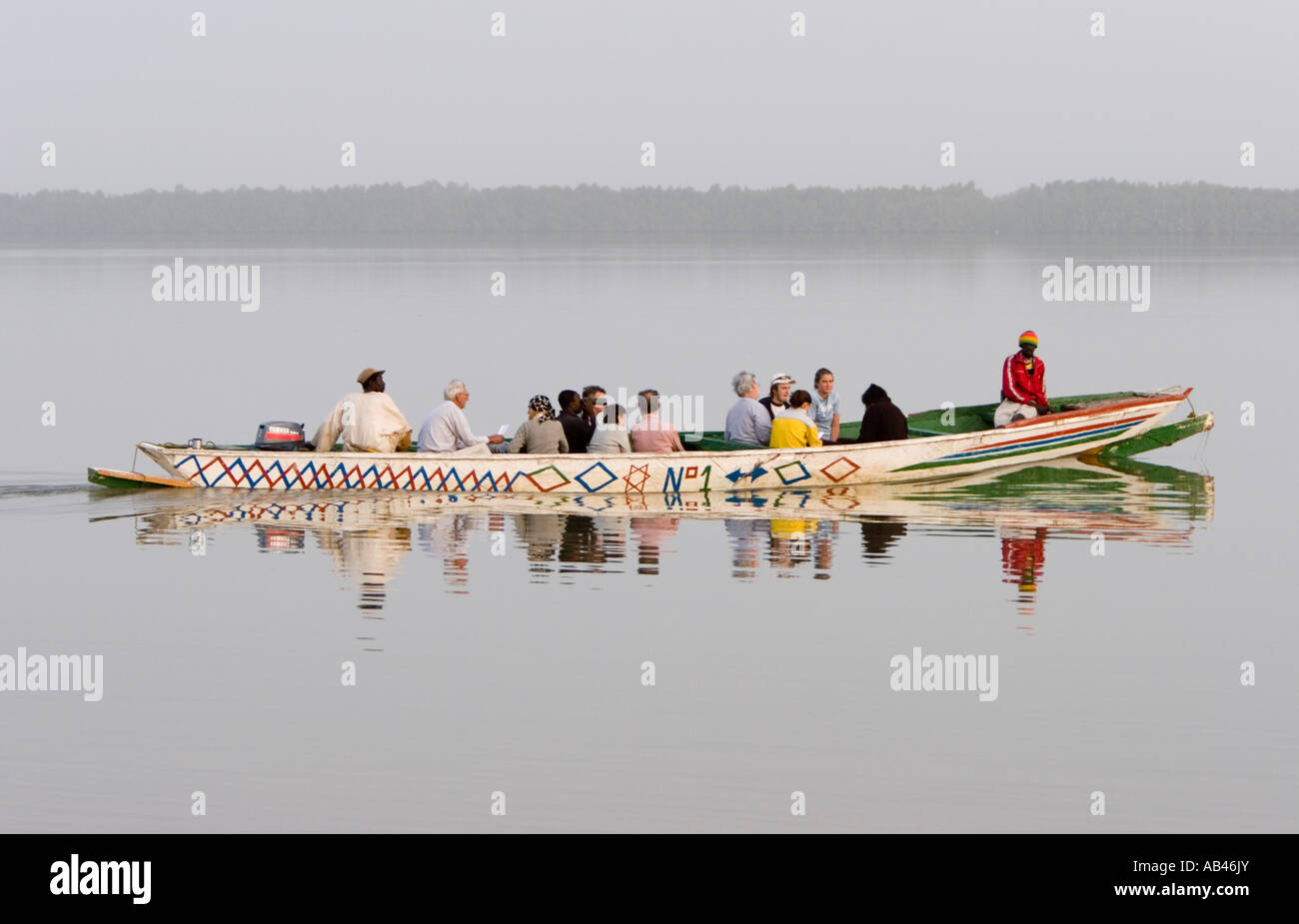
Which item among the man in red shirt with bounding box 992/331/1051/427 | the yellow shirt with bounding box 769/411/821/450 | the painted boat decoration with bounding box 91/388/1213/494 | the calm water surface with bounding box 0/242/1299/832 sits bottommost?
the calm water surface with bounding box 0/242/1299/832

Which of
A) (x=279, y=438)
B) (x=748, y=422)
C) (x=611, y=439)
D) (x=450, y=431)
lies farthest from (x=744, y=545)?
(x=279, y=438)

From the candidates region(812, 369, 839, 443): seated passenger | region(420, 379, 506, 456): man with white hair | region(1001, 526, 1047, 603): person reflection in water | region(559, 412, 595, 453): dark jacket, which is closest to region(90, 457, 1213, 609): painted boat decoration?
region(1001, 526, 1047, 603): person reflection in water

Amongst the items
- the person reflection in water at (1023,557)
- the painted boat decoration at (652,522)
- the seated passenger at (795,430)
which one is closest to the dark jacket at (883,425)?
the painted boat decoration at (652,522)

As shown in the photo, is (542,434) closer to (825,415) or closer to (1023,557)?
(825,415)

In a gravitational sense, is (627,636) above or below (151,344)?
below

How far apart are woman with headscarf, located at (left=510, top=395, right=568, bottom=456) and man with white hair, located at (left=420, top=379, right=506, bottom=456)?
1.56ft

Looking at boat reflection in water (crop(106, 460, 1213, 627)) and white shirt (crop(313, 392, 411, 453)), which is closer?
A: boat reflection in water (crop(106, 460, 1213, 627))

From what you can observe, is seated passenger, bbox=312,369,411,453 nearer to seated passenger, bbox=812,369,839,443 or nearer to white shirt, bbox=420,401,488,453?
white shirt, bbox=420,401,488,453

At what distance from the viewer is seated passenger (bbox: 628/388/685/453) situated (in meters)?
21.9

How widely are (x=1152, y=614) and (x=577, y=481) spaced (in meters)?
7.70

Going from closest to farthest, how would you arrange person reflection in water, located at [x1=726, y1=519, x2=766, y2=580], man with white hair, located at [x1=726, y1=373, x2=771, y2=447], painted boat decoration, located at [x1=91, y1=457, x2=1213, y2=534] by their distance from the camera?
person reflection in water, located at [x1=726, y1=519, x2=766, y2=580]
painted boat decoration, located at [x1=91, y1=457, x2=1213, y2=534]
man with white hair, located at [x1=726, y1=373, x2=771, y2=447]

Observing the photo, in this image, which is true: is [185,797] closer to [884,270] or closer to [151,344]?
[151,344]

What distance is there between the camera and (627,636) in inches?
603

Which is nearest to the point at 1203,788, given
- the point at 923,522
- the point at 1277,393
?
the point at 923,522
